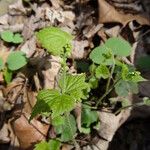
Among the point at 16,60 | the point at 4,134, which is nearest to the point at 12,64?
the point at 16,60

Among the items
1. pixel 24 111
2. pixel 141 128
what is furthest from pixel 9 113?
pixel 141 128

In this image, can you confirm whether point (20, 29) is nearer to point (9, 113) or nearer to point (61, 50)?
point (9, 113)

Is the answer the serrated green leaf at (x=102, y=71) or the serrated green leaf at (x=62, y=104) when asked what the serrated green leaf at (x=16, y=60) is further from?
the serrated green leaf at (x=62, y=104)

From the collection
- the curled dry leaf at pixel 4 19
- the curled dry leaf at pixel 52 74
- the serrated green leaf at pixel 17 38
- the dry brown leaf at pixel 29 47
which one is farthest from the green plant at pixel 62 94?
the curled dry leaf at pixel 4 19

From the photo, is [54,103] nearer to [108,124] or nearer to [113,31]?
[108,124]

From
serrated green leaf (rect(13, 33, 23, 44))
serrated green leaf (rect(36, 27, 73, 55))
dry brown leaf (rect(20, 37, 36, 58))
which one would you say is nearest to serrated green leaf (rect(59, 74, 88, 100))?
serrated green leaf (rect(36, 27, 73, 55))

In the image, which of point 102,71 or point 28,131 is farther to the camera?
point 28,131
